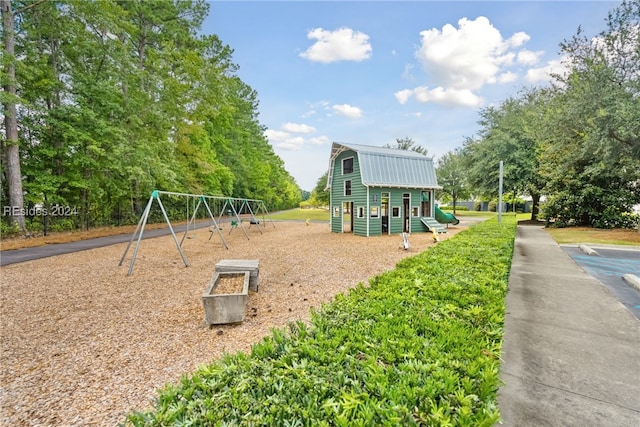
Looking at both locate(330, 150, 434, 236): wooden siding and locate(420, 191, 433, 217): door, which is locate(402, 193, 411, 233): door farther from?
locate(420, 191, 433, 217): door

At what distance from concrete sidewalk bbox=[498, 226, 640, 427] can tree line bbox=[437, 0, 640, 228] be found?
10.5 m

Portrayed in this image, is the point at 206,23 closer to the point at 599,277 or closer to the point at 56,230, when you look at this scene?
the point at 56,230

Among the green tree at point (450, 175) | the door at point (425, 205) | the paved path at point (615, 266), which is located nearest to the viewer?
the paved path at point (615, 266)

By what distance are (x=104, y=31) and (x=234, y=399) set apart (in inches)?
782

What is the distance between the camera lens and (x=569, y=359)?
3.08 metres

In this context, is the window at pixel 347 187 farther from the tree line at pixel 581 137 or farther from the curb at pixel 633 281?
the curb at pixel 633 281

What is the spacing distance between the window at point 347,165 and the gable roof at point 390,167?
2.21ft

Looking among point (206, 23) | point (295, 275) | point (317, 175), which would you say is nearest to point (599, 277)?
point (295, 275)

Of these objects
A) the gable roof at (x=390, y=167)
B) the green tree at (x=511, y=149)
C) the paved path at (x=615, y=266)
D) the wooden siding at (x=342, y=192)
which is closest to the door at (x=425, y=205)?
the gable roof at (x=390, y=167)

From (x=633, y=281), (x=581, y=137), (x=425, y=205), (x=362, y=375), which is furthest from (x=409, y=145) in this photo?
(x=362, y=375)

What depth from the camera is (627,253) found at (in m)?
9.27

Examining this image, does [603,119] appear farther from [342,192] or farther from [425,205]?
[342,192]

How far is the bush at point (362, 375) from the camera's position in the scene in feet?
4.93

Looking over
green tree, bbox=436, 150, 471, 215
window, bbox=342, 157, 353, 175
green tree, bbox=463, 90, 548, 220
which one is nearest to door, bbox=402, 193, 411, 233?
window, bbox=342, 157, 353, 175
